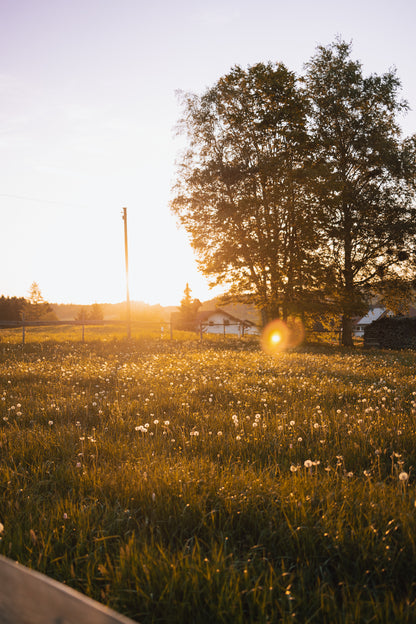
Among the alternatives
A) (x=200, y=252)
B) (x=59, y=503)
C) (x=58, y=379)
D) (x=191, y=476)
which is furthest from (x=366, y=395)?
(x=200, y=252)

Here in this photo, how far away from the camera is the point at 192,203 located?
28.1 metres

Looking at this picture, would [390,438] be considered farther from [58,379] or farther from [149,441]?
[58,379]

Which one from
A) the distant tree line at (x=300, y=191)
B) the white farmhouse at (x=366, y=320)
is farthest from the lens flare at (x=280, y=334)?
the white farmhouse at (x=366, y=320)

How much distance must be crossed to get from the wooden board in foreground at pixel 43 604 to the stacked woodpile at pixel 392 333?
3258 centimetres

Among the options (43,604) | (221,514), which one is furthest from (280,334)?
(43,604)

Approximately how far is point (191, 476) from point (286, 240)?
24739 mm

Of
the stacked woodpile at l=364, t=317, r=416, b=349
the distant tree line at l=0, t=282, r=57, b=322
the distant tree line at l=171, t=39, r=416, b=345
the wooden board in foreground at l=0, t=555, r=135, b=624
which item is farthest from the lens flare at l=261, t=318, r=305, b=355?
the distant tree line at l=0, t=282, r=57, b=322

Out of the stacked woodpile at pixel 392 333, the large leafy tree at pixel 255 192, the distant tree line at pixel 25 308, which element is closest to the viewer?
the large leafy tree at pixel 255 192

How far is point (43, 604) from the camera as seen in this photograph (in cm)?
129

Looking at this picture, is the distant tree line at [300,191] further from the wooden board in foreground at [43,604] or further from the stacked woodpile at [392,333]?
the wooden board in foreground at [43,604]

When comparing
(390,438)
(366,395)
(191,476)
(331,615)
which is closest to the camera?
(331,615)

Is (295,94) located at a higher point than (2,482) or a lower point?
higher

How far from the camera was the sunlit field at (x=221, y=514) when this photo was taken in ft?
6.38

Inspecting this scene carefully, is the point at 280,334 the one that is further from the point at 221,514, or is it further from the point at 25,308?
the point at 25,308
